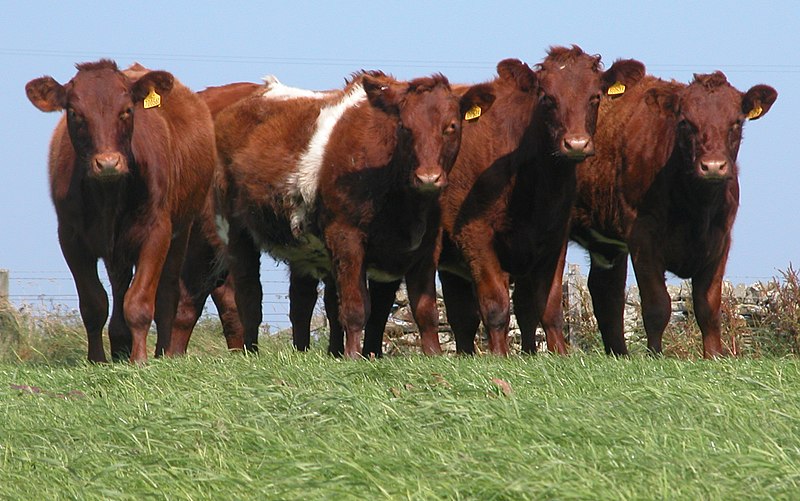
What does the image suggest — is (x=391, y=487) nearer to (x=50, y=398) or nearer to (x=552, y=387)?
(x=552, y=387)

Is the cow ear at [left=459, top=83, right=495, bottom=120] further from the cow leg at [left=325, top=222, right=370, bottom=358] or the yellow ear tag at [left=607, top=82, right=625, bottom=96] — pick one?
the cow leg at [left=325, top=222, right=370, bottom=358]

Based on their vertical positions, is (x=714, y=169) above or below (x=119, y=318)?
above

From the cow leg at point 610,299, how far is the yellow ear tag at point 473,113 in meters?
2.56

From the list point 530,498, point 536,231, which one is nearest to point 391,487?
point 530,498

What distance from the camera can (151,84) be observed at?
35.1ft

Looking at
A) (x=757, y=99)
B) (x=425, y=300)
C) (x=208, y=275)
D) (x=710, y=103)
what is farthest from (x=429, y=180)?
(x=208, y=275)

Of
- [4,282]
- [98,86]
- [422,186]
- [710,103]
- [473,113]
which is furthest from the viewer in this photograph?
[4,282]

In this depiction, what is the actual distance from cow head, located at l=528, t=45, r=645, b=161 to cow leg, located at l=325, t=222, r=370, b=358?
6.04ft

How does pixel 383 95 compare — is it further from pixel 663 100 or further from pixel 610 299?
pixel 610 299

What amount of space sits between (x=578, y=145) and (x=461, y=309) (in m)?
2.82

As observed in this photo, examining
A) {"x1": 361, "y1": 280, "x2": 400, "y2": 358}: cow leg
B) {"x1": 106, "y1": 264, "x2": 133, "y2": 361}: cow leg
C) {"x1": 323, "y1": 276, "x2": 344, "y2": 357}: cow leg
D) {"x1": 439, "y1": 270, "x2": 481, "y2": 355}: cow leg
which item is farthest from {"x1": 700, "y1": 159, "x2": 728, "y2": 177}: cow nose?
{"x1": 106, "y1": 264, "x2": 133, "y2": 361}: cow leg

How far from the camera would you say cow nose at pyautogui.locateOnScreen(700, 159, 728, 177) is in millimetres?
10430

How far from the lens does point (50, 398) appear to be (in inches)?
316

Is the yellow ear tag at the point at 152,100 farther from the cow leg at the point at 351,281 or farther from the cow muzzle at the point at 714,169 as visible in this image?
the cow muzzle at the point at 714,169
